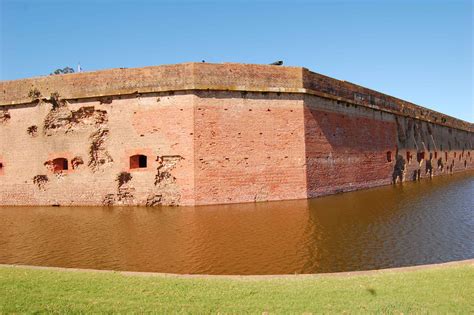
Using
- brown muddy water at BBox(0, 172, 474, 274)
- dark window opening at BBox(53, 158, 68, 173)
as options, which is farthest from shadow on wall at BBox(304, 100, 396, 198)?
dark window opening at BBox(53, 158, 68, 173)

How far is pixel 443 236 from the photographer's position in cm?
779

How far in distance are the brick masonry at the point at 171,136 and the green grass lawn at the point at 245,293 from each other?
25.8 feet

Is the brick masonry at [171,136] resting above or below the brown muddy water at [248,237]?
above

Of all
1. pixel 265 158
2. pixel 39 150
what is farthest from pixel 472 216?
pixel 39 150

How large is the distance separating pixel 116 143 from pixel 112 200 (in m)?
2.19

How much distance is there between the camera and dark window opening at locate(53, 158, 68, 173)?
14516mm

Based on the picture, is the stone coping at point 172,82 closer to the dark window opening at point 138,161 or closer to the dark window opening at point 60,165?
the dark window opening at point 138,161

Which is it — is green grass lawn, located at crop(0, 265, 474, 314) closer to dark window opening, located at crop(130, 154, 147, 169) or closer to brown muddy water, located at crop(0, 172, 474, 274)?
brown muddy water, located at crop(0, 172, 474, 274)

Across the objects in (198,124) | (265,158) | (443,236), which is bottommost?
(443,236)

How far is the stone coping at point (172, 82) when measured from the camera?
13156 mm

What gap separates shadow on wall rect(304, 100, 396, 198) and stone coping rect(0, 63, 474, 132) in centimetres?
118

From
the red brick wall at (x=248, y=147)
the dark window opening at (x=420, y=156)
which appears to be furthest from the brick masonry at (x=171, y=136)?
the dark window opening at (x=420, y=156)

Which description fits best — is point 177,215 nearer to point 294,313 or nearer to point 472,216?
point 294,313

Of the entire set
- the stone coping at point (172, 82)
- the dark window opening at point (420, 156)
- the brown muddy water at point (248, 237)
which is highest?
the stone coping at point (172, 82)
